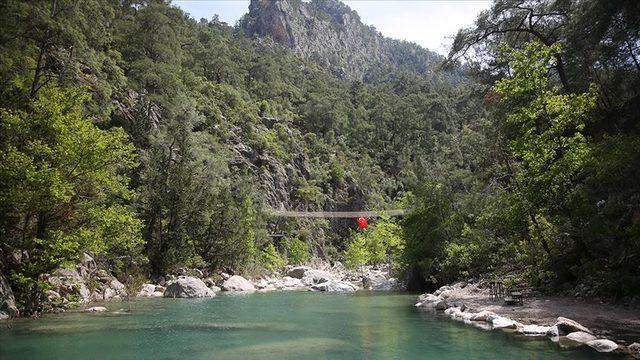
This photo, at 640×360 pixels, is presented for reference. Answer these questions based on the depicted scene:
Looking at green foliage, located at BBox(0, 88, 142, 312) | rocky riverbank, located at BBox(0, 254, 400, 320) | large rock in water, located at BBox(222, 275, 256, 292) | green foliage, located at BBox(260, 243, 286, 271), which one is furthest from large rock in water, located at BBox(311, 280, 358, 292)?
green foliage, located at BBox(0, 88, 142, 312)

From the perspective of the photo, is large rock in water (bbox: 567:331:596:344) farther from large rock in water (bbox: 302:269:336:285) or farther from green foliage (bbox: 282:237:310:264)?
green foliage (bbox: 282:237:310:264)

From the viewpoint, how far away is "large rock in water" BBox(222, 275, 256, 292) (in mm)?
25625

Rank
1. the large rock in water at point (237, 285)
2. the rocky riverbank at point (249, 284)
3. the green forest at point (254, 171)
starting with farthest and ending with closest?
the large rock in water at point (237, 285)
the rocky riverbank at point (249, 284)
the green forest at point (254, 171)

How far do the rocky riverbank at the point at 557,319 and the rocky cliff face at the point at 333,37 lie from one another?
78.1 m

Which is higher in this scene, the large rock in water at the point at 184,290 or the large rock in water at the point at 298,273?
the large rock in water at the point at 184,290

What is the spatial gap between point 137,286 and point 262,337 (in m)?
12.6

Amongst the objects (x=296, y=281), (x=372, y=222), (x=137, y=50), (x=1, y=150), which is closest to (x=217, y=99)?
(x=137, y=50)

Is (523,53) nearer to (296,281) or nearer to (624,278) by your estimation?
(624,278)

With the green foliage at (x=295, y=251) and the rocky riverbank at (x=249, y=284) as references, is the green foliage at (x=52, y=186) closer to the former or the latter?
the rocky riverbank at (x=249, y=284)

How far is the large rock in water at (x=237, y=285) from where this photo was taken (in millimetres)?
25625

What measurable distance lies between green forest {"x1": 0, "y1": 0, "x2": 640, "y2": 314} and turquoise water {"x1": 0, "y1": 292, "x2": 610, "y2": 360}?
2.29 m

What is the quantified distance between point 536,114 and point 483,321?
575 cm

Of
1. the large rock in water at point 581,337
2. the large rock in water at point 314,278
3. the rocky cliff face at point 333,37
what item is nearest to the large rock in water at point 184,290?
the large rock in water at point 314,278

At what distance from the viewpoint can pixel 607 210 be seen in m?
11.2
